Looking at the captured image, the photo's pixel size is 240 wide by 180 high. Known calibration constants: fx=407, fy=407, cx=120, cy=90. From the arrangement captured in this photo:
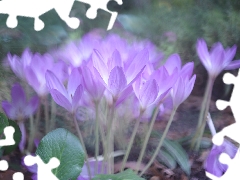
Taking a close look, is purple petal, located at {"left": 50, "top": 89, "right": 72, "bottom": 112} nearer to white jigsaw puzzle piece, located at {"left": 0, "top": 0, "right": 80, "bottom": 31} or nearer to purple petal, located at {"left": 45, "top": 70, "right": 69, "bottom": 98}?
purple petal, located at {"left": 45, "top": 70, "right": 69, "bottom": 98}

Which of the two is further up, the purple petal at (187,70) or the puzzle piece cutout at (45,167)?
the purple petal at (187,70)

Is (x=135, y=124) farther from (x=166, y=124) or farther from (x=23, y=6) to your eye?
(x=23, y=6)

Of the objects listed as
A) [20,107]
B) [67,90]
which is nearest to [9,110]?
[20,107]

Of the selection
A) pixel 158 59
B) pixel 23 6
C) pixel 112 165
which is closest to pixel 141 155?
pixel 112 165

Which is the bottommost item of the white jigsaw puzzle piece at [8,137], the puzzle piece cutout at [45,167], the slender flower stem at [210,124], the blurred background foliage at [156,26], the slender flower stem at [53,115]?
the puzzle piece cutout at [45,167]

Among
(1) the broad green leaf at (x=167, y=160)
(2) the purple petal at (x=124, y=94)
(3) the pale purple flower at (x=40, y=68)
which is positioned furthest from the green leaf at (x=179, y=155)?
(3) the pale purple flower at (x=40, y=68)

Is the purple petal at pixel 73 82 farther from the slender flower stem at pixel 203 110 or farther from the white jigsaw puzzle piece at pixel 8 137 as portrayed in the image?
the slender flower stem at pixel 203 110
